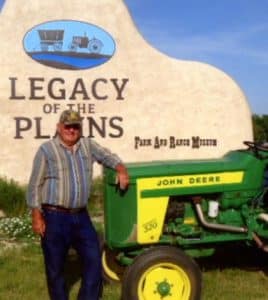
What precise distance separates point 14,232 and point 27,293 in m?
2.82

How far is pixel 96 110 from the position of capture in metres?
12.1

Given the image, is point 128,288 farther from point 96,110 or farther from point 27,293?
point 96,110

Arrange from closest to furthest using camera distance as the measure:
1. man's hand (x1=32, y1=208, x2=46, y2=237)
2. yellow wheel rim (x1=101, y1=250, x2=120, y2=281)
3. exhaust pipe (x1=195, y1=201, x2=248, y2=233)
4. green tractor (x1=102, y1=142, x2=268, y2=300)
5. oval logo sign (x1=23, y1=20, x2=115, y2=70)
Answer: man's hand (x1=32, y1=208, x2=46, y2=237), green tractor (x1=102, y1=142, x2=268, y2=300), exhaust pipe (x1=195, y1=201, x2=248, y2=233), yellow wheel rim (x1=101, y1=250, x2=120, y2=281), oval logo sign (x1=23, y1=20, x2=115, y2=70)

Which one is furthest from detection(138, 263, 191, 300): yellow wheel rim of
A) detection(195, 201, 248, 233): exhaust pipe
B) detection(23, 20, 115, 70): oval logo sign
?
detection(23, 20, 115, 70): oval logo sign

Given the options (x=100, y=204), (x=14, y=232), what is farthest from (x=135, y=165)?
(x=100, y=204)

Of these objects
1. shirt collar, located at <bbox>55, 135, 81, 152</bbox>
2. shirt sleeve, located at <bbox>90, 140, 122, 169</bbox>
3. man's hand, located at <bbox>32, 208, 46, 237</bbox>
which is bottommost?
man's hand, located at <bbox>32, 208, 46, 237</bbox>

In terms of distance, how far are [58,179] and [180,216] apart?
4.22 ft

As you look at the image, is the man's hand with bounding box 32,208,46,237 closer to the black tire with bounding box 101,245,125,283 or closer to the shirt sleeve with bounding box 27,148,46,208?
the shirt sleeve with bounding box 27,148,46,208

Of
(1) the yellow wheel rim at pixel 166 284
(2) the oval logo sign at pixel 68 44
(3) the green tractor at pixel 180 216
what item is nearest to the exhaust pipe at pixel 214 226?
(3) the green tractor at pixel 180 216

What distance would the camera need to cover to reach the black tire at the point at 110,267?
20.5ft

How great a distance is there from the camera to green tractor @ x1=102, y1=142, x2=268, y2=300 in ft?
17.1

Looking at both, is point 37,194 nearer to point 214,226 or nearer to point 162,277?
point 162,277

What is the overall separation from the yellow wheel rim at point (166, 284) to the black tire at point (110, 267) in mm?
1060

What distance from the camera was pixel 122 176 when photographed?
5.13m
